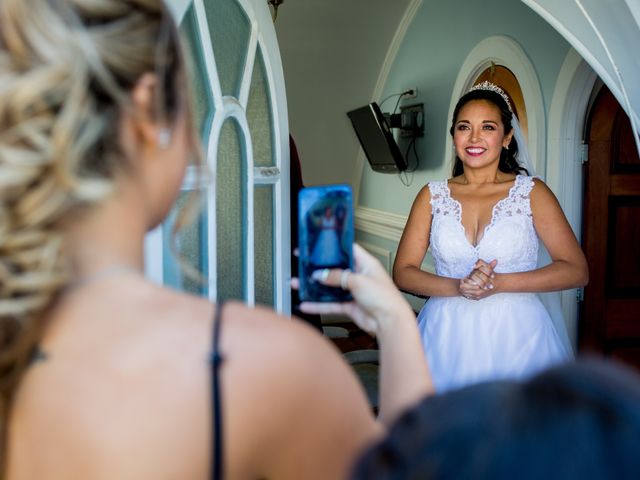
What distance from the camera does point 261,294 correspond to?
2.26m

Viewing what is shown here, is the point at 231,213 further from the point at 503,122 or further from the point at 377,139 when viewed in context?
the point at 377,139

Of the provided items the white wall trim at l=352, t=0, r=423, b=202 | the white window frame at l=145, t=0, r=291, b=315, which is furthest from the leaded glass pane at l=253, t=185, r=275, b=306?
the white wall trim at l=352, t=0, r=423, b=202

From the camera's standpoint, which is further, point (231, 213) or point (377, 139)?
point (377, 139)

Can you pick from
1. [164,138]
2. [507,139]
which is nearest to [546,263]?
[507,139]

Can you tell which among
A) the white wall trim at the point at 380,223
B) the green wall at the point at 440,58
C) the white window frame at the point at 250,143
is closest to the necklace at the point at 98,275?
the white window frame at the point at 250,143

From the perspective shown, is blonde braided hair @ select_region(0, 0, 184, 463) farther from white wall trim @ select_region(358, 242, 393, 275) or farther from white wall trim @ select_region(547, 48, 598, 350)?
white wall trim @ select_region(358, 242, 393, 275)

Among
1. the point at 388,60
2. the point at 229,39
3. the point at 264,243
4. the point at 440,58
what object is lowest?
the point at 264,243

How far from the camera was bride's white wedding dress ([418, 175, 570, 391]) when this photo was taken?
2566mm

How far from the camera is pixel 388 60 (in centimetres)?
650

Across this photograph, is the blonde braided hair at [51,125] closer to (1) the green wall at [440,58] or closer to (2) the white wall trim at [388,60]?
(1) the green wall at [440,58]

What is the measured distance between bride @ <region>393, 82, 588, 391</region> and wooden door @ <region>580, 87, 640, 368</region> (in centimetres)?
116

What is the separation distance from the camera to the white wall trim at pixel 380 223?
6250mm

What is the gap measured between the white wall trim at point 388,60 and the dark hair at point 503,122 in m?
3.31

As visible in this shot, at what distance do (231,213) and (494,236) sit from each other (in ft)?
3.53
